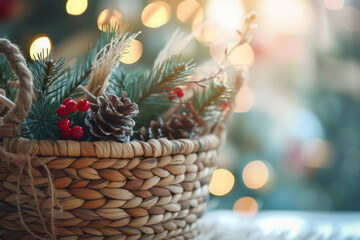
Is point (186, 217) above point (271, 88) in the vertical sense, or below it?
below

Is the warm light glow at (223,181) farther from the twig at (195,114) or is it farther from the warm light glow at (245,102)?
the twig at (195,114)

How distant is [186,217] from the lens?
0.42m

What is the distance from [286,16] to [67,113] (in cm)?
93

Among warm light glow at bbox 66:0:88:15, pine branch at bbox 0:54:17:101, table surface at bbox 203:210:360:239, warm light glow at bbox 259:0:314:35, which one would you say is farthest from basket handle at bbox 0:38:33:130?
warm light glow at bbox 259:0:314:35

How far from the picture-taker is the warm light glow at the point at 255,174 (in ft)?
3.61

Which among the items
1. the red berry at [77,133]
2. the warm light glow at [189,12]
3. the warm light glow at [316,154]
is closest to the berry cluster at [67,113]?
the red berry at [77,133]

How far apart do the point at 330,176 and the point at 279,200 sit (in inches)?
7.6

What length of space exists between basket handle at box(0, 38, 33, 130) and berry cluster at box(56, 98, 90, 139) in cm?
4

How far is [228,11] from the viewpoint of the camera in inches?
41.3

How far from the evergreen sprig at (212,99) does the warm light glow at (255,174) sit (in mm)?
634

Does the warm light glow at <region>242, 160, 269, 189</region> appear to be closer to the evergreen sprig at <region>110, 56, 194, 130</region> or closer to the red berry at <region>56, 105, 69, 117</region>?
the evergreen sprig at <region>110, 56, 194, 130</region>

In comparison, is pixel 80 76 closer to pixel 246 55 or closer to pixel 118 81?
pixel 118 81

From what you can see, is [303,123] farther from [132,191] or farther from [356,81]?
[132,191]

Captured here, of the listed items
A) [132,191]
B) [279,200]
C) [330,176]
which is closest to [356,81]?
[330,176]
